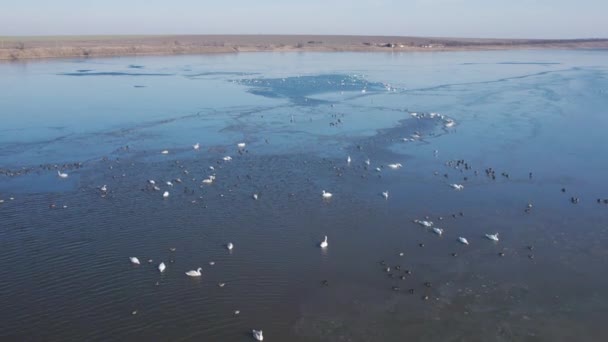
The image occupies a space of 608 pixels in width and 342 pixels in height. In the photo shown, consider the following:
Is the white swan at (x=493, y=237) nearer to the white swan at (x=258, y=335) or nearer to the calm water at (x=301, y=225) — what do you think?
the calm water at (x=301, y=225)

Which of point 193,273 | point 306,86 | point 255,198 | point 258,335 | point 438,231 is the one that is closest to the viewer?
point 258,335

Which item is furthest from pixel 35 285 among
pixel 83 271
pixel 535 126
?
pixel 535 126

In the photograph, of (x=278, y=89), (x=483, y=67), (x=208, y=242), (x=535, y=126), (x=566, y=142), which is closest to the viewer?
(x=208, y=242)

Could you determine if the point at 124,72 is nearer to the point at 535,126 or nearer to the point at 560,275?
the point at 535,126

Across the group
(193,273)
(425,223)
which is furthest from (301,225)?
(193,273)

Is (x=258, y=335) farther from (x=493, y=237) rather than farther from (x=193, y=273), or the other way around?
(x=493, y=237)

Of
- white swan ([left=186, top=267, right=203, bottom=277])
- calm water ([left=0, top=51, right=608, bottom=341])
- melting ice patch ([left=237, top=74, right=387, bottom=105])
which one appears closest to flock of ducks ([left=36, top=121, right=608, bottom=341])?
white swan ([left=186, top=267, right=203, bottom=277])

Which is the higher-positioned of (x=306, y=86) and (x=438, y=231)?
(x=306, y=86)

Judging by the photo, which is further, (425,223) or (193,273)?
(425,223)

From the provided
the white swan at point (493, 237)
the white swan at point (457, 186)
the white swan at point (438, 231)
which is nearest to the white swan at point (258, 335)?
the white swan at point (438, 231)
